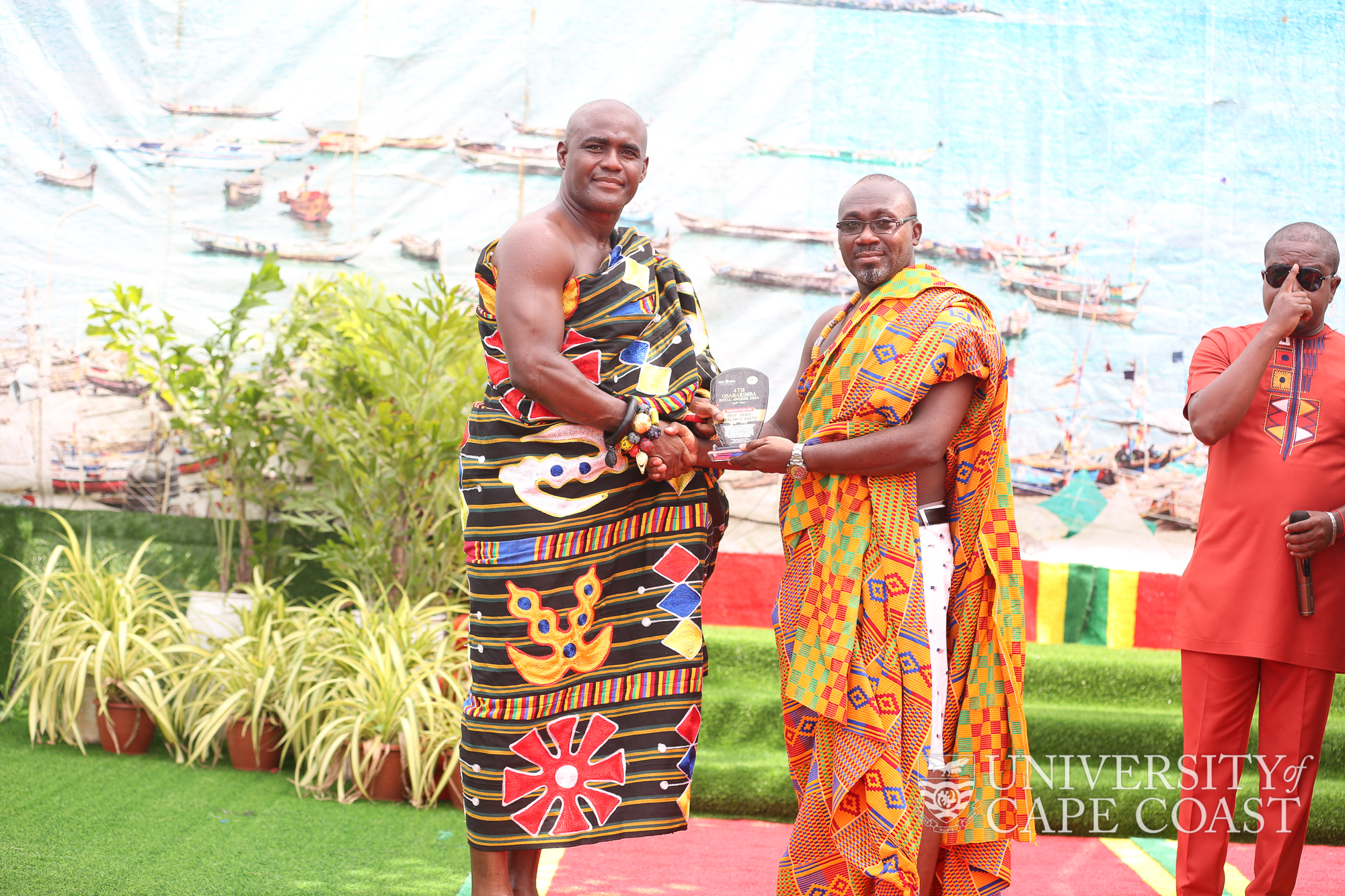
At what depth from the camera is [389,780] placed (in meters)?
4.11

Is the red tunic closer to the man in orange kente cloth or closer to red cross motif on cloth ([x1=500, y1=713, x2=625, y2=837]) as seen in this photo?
the man in orange kente cloth

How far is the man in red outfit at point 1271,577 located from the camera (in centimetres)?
299

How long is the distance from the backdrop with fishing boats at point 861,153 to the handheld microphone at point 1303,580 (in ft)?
8.82

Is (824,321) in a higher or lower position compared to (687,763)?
higher

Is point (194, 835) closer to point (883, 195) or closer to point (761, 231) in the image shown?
point (883, 195)

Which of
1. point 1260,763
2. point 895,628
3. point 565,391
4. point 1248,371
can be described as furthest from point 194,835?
point 1248,371

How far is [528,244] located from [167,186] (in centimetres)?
375

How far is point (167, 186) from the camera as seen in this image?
18.2 feet

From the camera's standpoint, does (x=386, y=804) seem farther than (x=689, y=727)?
Yes

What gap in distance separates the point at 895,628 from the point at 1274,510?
1.26 metres

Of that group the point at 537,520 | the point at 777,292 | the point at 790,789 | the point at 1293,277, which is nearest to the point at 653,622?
the point at 537,520

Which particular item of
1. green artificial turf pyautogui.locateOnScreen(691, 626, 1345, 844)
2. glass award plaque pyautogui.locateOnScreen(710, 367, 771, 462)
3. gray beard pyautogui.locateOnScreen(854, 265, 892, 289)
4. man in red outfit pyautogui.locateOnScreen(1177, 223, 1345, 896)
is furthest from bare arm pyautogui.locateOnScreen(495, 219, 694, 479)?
green artificial turf pyautogui.locateOnScreen(691, 626, 1345, 844)

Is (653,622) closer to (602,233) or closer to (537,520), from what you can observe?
(537,520)

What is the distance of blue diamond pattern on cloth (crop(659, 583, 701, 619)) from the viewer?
2.81 meters
